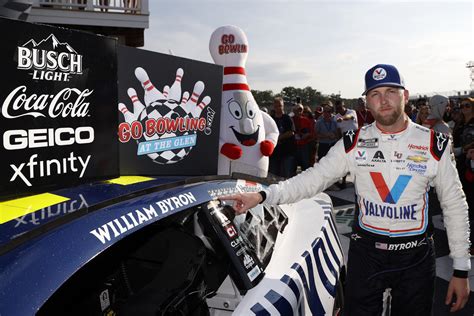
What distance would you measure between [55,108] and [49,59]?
18 cm

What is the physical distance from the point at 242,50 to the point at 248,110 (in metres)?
0.68

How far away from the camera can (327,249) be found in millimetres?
2377

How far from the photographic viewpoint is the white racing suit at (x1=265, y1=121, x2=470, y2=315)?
2.05 m

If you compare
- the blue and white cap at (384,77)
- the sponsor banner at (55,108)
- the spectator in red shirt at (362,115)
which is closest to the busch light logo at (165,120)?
the sponsor banner at (55,108)

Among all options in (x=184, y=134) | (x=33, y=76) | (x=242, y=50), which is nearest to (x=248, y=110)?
(x=242, y=50)

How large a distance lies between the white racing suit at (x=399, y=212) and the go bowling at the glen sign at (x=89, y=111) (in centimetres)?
65

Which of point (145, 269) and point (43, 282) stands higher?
point (43, 282)

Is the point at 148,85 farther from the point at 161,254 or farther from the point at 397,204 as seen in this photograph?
the point at 397,204

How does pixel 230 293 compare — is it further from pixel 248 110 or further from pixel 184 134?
pixel 248 110

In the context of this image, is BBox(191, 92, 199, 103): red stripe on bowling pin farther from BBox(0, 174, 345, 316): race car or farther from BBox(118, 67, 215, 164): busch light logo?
BBox(0, 174, 345, 316): race car

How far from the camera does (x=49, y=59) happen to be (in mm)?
1518

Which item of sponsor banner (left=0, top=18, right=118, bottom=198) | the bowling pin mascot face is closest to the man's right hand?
sponsor banner (left=0, top=18, right=118, bottom=198)

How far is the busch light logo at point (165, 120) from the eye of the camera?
2066 millimetres

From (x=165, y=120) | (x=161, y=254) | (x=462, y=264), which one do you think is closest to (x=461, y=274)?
(x=462, y=264)
